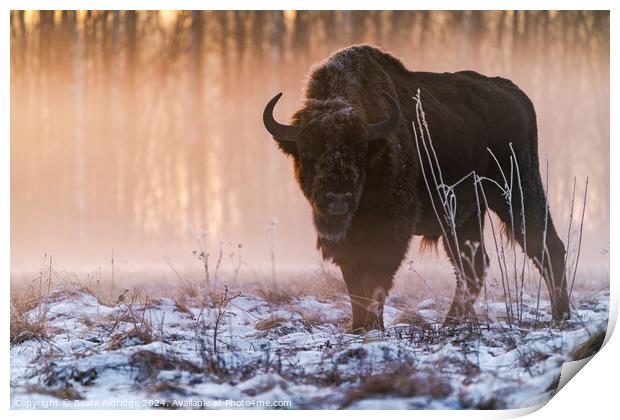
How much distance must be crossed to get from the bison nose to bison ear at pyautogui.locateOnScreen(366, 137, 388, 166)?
371 mm

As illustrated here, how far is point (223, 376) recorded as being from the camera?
20.7 feet

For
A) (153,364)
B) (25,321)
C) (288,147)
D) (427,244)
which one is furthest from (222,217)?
(427,244)

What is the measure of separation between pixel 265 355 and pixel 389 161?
181 centimetres

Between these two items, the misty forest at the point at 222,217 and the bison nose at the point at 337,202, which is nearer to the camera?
the misty forest at the point at 222,217

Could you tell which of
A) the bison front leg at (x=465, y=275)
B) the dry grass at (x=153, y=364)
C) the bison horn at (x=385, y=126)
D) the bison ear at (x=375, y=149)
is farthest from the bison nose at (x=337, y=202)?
the dry grass at (x=153, y=364)

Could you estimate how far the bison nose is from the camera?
6.91m

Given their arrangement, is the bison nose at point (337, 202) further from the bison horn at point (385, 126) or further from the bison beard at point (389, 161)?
the bison horn at point (385, 126)

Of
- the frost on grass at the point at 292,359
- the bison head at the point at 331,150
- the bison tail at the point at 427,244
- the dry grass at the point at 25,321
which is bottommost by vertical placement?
the frost on grass at the point at 292,359

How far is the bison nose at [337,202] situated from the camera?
691 centimetres

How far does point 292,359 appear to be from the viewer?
6461mm

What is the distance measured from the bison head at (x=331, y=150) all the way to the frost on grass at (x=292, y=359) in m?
0.89

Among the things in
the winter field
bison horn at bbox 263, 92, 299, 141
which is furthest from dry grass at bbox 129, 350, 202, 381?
bison horn at bbox 263, 92, 299, 141

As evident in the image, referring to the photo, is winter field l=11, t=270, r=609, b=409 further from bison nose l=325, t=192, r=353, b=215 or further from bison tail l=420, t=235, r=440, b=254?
bison tail l=420, t=235, r=440, b=254

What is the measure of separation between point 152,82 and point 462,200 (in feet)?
8.40
